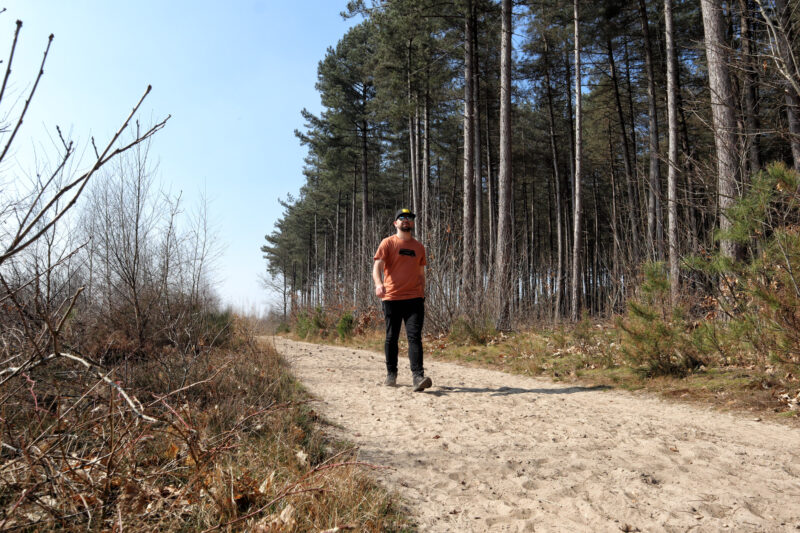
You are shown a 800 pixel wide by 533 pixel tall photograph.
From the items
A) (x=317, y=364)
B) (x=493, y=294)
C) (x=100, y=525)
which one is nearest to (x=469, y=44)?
(x=493, y=294)

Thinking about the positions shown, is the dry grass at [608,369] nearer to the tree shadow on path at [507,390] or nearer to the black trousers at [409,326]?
the tree shadow on path at [507,390]

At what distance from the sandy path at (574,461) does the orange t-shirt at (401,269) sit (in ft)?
3.99

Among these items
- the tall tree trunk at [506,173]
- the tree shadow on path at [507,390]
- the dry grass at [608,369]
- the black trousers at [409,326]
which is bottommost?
the tree shadow on path at [507,390]

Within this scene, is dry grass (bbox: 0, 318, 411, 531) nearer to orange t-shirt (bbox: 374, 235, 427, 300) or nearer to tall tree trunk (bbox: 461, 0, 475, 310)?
orange t-shirt (bbox: 374, 235, 427, 300)

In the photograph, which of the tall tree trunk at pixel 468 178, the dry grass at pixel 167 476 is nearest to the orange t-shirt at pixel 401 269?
the dry grass at pixel 167 476

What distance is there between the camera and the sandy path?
2408 mm

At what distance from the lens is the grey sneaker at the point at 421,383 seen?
5.30 metres

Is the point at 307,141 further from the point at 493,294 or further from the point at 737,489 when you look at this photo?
the point at 737,489

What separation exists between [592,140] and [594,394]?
22.6 meters

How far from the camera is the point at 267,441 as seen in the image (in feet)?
10.3

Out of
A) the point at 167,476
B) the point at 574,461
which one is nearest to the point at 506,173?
the point at 574,461

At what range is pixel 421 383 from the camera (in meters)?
5.32

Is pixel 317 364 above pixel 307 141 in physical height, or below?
below

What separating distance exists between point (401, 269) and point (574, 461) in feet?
9.77
